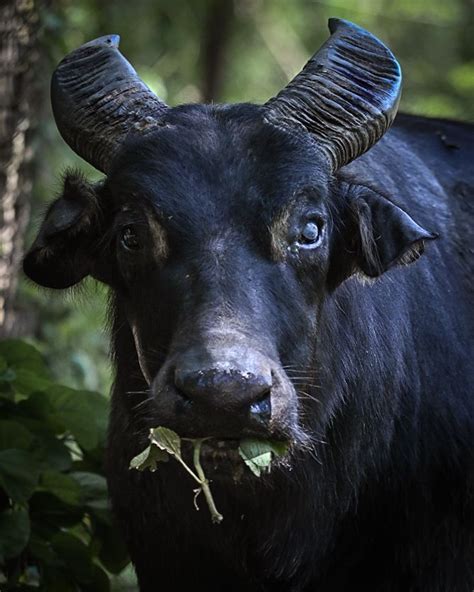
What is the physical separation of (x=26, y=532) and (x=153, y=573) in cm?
67

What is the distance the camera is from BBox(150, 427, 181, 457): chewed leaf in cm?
562

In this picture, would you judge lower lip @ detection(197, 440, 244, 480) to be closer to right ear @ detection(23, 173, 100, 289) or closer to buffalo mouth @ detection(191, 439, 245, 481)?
buffalo mouth @ detection(191, 439, 245, 481)

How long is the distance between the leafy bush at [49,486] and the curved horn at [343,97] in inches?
85.3

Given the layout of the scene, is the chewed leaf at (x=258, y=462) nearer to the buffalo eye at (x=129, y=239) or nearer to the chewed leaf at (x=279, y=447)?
the chewed leaf at (x=279, y=447)

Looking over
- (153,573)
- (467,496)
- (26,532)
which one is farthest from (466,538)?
(26,532)

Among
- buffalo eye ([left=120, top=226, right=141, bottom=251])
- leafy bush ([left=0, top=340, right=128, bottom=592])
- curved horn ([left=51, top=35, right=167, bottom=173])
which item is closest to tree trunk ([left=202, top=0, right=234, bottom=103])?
leafy bush ([left=0, top=340, right=128, bottom=592])

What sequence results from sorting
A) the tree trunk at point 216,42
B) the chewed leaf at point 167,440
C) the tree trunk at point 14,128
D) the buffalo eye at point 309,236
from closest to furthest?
1. the chewed leaf at point 167,440
2. the buffalo eye at point 309,236
3. the tree trunk at point 14,128
4. the tree trunk at point 216,42

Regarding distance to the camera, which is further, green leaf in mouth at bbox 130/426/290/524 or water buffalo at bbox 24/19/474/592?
water buffalo at bbox 24/19/474/592

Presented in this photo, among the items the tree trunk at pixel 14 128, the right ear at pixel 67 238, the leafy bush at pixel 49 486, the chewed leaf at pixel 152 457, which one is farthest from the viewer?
the tree trunk at pixel 14 128

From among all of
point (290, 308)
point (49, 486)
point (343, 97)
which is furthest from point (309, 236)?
point (49, 486)

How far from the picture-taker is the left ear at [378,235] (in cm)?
633

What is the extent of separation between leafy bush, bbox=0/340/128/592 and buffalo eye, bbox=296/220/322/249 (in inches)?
77.2

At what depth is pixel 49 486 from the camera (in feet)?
24.6

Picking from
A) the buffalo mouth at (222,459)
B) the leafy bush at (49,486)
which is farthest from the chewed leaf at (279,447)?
the leafy bush at (49,486)
